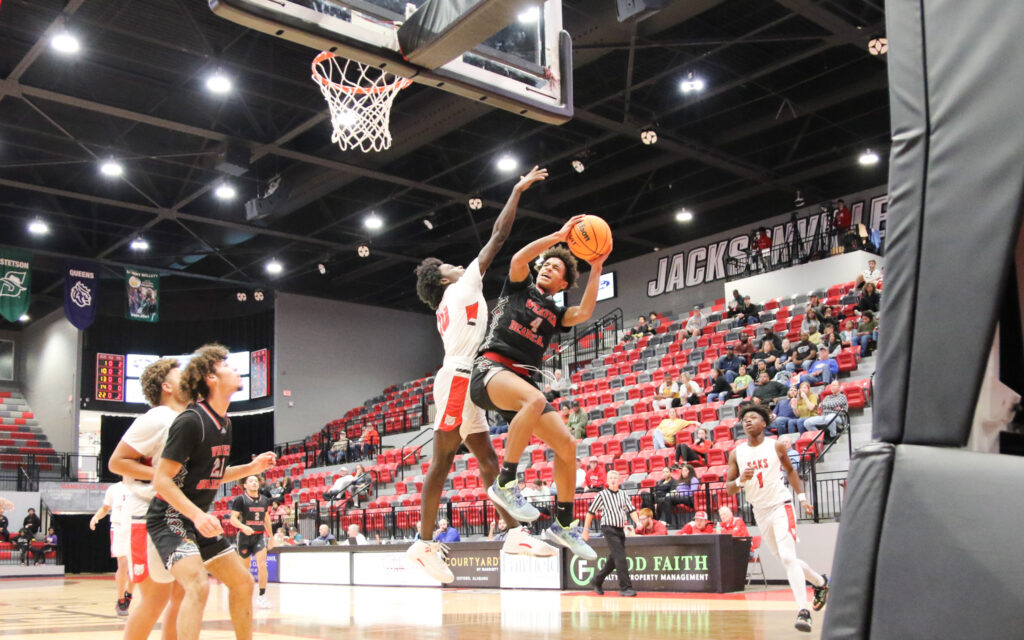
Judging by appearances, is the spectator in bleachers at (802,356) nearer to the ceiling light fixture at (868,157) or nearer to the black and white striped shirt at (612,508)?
the ceiling light fixture at (868,157)

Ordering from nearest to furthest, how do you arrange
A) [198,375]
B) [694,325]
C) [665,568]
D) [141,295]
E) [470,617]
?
[198,375] → [470,617] → [665,568] → [694,325] → [141,295]

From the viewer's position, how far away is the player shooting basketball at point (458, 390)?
5625 millimetres

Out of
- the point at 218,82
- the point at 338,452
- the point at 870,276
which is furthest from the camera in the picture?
the point at 338,452

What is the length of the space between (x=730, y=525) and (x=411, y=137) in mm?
10065

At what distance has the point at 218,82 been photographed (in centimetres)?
1603

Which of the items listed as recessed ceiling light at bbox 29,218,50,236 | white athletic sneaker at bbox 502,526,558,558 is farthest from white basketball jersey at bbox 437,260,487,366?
recessed ceiling light at bbox 29,218,50,236

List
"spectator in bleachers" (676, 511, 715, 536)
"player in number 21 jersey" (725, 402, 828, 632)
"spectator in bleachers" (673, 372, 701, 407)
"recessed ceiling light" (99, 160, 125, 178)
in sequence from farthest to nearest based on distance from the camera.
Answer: "recessed ceiling light" (99, 160, 125, 178), "spectator in bleachers" (673, 372, 701, 407), "spectator in bleachers" (676, 511, 715, 536), "player in number 21 jersey" (725, 402, 828, 632)

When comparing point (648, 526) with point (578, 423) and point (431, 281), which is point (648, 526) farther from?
point (431, 281)

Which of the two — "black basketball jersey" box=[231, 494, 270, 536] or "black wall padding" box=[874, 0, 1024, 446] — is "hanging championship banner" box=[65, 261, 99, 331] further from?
"black wall padding" box=[874, 0, 1024, 446]

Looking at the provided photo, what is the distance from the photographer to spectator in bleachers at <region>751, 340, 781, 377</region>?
17109 mm

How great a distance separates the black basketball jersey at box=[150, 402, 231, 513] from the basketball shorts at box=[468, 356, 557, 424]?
1.46 metres

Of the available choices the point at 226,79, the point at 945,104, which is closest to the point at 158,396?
the point at 945,104

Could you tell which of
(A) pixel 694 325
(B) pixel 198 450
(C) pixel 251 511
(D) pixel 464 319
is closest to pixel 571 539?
(D) pixel 464 319

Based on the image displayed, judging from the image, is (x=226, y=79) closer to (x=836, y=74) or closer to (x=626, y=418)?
(x=626, y=418)
